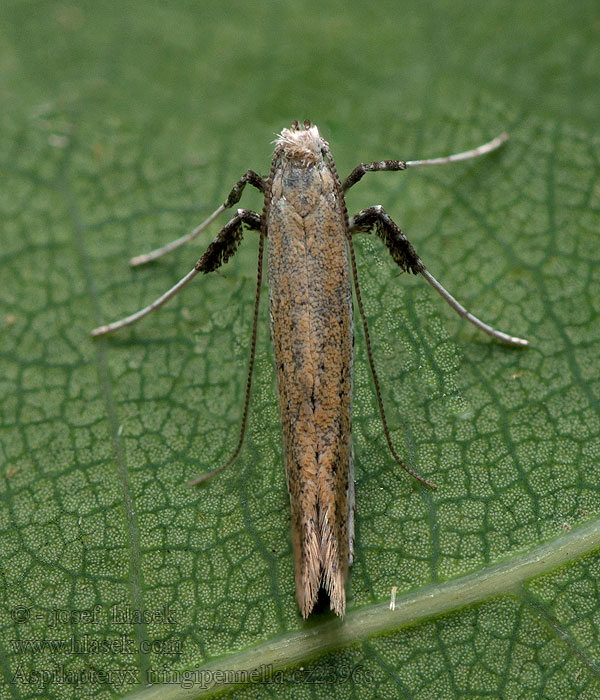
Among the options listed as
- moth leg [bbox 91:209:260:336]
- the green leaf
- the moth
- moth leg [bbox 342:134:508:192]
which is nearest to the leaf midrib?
the green leaf

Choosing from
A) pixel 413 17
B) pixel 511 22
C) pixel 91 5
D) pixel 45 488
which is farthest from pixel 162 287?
pixel 511 22

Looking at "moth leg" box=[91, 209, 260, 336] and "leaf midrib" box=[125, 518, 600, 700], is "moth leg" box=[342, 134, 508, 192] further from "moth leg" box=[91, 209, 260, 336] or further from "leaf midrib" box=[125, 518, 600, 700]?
"leaf midrib" box=[125, 518, 600, 700]

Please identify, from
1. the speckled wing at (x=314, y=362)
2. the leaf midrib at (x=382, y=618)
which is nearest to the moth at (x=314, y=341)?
the speckled wing at (x=314, y=362)

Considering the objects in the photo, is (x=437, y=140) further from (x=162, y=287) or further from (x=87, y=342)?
(x=87, y=342)

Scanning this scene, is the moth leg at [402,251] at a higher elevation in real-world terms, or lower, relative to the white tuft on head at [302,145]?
lower

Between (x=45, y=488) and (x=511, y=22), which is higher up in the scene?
(x=511, y=22)

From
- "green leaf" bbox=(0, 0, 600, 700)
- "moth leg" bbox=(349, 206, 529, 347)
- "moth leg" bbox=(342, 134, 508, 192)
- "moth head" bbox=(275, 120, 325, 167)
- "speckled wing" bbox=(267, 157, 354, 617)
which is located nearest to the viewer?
"speckled wing" bbox=(267, 157, 354, 617)

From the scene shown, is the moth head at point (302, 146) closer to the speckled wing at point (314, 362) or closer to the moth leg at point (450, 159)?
the speckled wing at point (314, 362)
